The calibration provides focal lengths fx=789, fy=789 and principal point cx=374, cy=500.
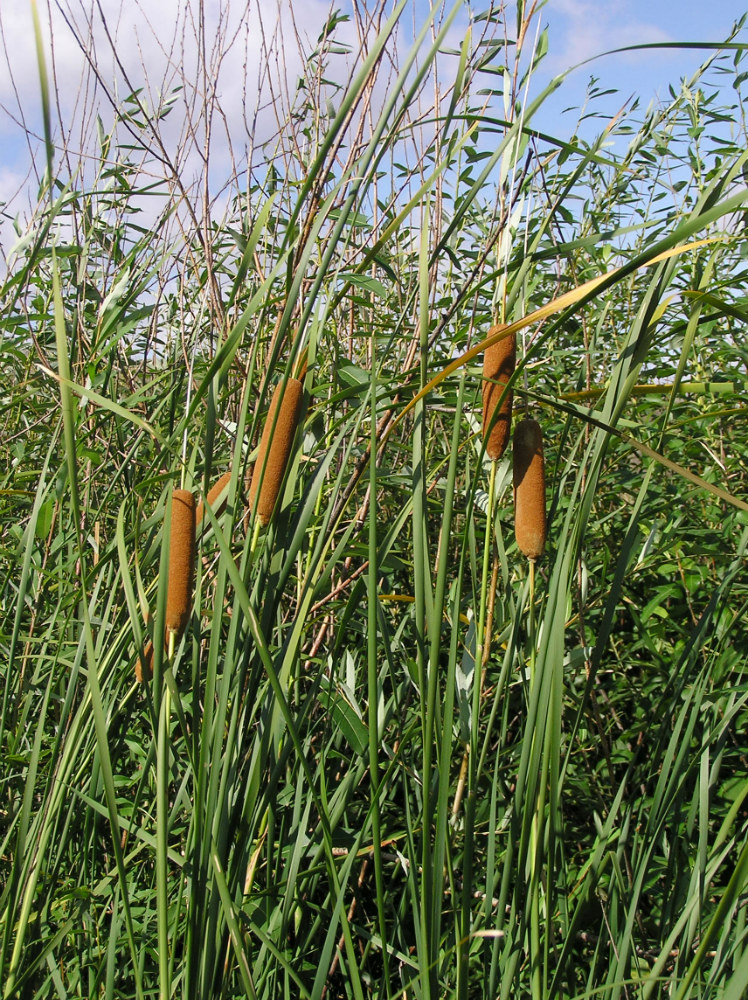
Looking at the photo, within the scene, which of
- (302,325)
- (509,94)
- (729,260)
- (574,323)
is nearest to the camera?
(302,325)

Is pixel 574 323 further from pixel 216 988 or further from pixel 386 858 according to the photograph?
pixel 216 988

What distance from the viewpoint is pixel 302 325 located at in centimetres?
76

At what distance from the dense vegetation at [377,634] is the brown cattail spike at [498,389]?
0.10 feet

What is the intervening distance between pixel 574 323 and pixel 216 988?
5.89ft

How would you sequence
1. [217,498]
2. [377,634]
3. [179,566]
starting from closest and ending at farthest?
[179,566], [217,498], [377,634]

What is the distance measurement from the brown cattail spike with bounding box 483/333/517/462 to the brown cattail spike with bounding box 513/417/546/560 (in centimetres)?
2

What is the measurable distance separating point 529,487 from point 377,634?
1.75 ft

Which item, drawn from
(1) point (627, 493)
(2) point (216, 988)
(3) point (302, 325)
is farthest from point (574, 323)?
(2) point (216, 988)

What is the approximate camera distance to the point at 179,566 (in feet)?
2.80

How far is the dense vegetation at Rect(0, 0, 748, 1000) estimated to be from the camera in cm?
82

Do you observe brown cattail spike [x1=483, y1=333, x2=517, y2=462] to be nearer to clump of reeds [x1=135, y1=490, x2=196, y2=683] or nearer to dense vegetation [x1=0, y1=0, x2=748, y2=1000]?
dense vegetation [x1=0, y1=0, x2=748, y2=1000]

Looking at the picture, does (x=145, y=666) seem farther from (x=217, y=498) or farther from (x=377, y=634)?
(x=377, y=634)

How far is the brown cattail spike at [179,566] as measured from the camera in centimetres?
85

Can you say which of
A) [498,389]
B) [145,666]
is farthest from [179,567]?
[498,389]
